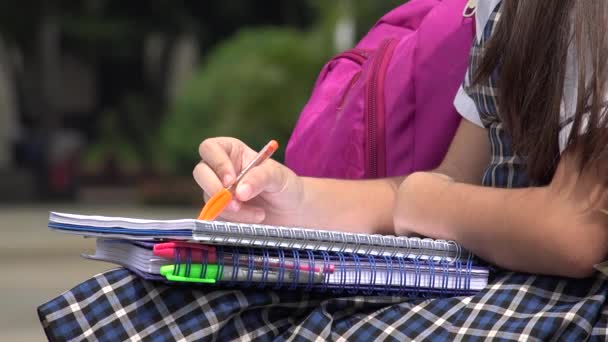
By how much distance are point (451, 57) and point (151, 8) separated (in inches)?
779

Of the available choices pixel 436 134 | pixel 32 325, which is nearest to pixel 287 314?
pixel 436 134

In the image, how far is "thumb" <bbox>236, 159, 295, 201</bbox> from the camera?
5.24 feet

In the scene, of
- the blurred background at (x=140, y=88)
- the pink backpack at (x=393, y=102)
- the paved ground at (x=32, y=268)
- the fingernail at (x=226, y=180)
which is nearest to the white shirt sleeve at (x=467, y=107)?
the pink backpack at (x=393, y=102)

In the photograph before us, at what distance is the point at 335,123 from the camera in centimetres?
214

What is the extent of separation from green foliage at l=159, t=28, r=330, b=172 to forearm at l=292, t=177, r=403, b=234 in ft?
43.9

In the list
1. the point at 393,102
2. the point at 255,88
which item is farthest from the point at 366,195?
the point at 255,88

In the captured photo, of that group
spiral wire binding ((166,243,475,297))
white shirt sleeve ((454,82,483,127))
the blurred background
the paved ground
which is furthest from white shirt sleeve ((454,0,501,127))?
the blurred background

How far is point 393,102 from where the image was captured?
80.4 inches

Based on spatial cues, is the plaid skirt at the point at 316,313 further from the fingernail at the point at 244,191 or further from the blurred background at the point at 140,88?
the blurred background at the point at 140,88

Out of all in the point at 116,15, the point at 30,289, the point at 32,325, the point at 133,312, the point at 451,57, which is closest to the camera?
the point at 133,312

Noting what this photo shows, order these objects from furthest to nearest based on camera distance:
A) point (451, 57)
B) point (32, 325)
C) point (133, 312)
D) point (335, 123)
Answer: point (32, 325) < point (335, 123) < point (451, 57) < point (133, 312)

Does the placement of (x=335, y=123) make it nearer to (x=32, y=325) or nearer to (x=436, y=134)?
(x=436, y=134)

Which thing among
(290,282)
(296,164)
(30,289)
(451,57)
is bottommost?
(30,289)

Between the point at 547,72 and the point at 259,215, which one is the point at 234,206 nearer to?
the point at 259,215
